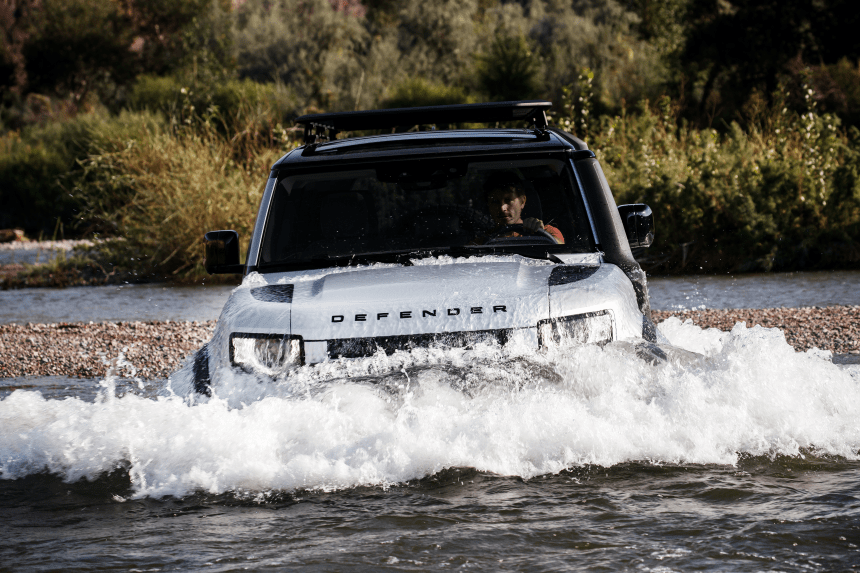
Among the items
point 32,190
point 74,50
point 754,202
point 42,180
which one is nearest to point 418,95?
point 42,180

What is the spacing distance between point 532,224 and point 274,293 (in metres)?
1.33

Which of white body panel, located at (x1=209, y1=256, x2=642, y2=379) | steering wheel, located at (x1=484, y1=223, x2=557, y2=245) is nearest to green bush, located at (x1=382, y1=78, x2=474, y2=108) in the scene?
steering wheel, located at (x1=484, y1=223, x2=557, y2=245)

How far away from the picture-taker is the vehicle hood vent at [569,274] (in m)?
3.90

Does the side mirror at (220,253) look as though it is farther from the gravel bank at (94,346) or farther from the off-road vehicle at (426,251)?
the gravel bank at (94,346)

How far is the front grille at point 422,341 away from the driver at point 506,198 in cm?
115

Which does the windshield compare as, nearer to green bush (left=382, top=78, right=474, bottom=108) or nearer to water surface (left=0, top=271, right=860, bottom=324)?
water surface (left=0, top=271, right=860, bottom=324)

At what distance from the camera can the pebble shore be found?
8.29m

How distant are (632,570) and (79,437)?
2.64 meters

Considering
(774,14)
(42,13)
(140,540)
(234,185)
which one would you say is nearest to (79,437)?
(140,540)

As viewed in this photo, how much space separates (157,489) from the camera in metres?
4.18

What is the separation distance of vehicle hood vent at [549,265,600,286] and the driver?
0.64m

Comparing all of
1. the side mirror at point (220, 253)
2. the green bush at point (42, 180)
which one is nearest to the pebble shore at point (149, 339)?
the side mirror at point (220, 253)

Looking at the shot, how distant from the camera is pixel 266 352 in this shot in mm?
3797

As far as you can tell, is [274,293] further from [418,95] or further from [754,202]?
[418,95]
